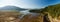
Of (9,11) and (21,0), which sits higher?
(21,0)

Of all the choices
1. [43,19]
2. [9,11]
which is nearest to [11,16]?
[9,11]

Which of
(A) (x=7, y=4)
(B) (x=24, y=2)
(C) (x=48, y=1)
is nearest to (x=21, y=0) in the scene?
(B) (x=24, y=2)

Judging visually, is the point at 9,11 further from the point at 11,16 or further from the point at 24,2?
the point at 24,2

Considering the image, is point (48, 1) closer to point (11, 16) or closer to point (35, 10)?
point (35, 10)

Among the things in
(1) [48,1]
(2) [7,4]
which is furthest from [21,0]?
(1) [48,1]

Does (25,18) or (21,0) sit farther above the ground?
(21,0)

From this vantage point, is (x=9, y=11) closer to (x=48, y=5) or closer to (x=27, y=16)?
(x=27, y=16)

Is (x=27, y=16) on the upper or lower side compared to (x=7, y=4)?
lower

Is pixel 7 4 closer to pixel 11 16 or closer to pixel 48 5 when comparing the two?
pixel 11 16
